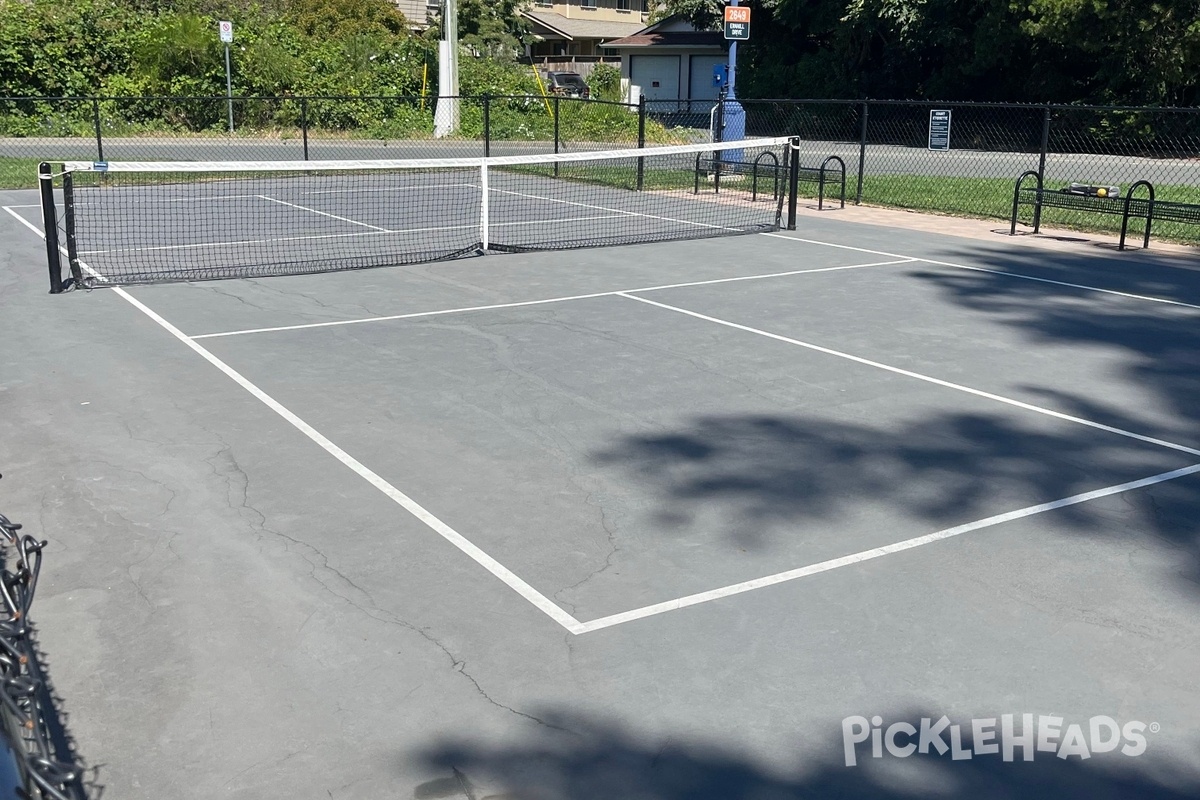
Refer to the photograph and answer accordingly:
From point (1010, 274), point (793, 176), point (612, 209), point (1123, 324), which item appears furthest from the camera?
point (612, 209)

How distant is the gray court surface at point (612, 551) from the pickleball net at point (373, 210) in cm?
304

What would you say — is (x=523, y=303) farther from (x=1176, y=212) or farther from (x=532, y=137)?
(x=532, y=137)

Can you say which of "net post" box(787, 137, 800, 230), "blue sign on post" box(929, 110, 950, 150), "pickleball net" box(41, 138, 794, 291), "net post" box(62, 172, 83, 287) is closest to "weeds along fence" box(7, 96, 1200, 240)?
"blue sign on post" box(929, 110, 950, 150)

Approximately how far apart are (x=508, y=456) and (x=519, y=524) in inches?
44.1

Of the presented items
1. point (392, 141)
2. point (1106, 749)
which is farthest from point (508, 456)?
point (392, 141)

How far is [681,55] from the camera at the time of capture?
5669 cm

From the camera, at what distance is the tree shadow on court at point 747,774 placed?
160 inches

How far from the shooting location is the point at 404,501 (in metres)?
6.72

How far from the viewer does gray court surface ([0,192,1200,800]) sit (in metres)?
4.33

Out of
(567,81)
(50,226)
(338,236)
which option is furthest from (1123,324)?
(567,81)

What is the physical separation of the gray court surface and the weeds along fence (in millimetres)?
14691

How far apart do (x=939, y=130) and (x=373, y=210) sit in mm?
10499

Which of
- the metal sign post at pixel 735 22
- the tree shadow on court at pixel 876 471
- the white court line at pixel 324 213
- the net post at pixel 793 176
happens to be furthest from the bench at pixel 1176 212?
the white court line at pixel 324 213

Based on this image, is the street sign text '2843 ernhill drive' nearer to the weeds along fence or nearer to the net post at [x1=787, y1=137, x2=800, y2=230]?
the weeds along fence
